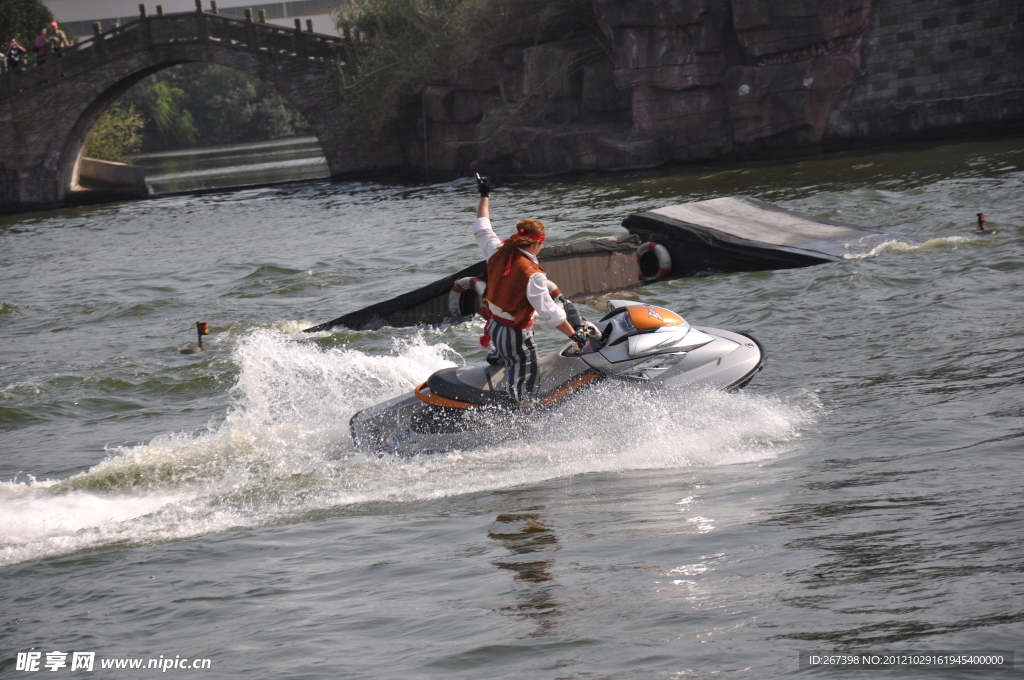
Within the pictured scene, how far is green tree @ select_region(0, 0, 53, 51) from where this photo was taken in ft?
170

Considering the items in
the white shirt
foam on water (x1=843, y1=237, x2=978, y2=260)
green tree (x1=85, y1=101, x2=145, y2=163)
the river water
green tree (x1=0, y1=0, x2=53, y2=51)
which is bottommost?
the river water

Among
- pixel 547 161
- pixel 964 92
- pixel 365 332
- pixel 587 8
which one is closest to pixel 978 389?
pixel 365 332

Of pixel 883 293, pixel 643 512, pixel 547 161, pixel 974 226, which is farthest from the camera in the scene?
pixel 547 161

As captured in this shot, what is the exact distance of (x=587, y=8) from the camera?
33531 mm

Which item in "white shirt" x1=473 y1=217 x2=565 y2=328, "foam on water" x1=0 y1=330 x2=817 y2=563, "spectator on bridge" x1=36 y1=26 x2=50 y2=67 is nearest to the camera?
"foam on water" x1=0 y1=330 x2=817 y2=563

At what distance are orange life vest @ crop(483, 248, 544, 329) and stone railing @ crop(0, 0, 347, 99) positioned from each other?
36159mm

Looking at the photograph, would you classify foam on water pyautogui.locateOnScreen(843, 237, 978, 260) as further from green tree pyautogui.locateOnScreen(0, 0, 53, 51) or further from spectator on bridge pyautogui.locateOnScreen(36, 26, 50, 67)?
green tree pyautogui.locateOnScreen(0, 0, 53, 51)

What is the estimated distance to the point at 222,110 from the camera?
87.2 m

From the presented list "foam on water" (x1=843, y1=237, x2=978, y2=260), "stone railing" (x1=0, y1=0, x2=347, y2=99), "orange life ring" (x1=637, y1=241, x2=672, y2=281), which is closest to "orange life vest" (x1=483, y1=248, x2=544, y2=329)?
"orange life ring" (x1=637, y1=241, x2=672, y2=281)

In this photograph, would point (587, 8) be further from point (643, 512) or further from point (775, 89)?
point (643, 512)

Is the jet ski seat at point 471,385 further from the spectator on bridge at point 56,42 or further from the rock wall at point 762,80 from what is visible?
the spectator on bridge at point 56,42

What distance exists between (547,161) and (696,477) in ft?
87.8

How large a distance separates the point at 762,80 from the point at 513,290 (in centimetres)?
2397

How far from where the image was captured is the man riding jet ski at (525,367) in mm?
6934
